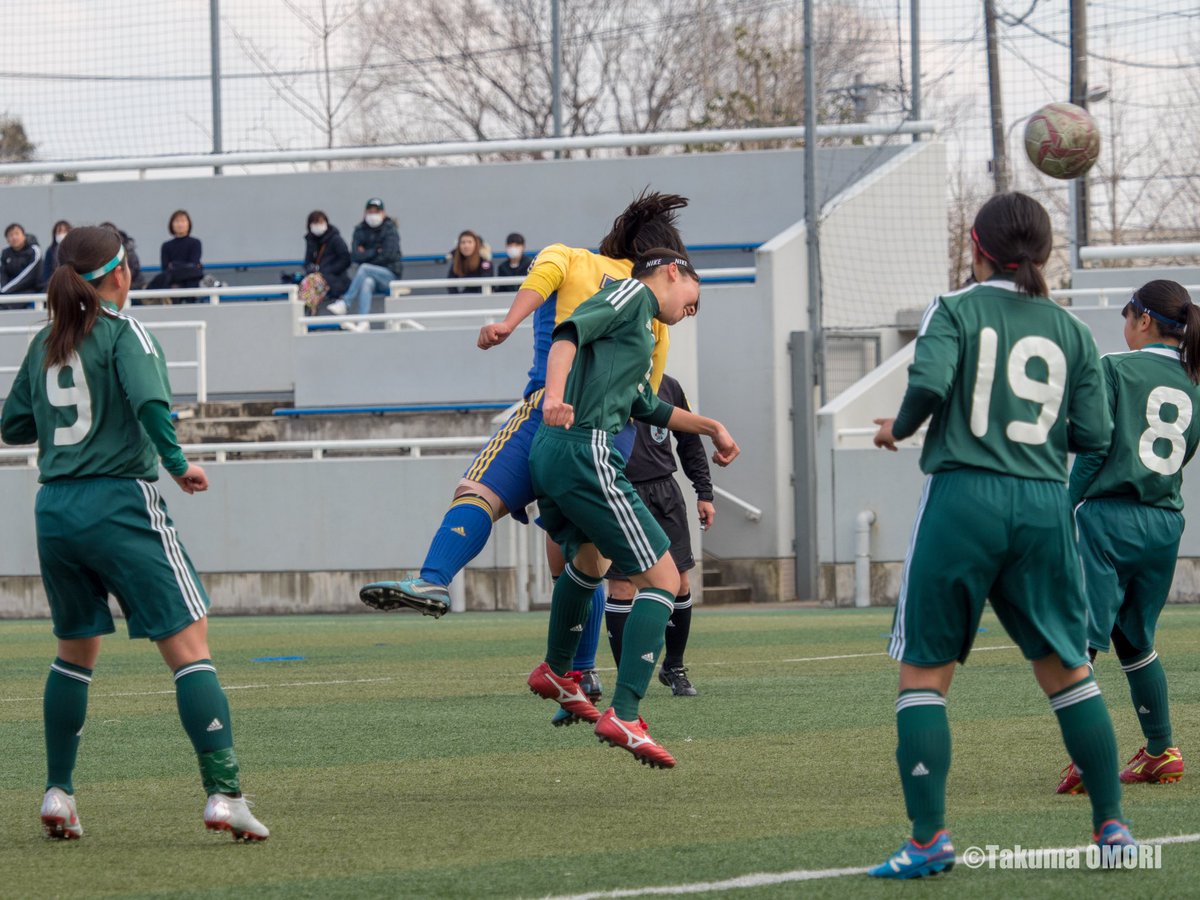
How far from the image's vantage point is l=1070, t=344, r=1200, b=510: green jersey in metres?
6.23

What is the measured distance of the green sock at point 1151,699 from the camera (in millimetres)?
6305

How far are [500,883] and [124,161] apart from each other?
24.7 meters

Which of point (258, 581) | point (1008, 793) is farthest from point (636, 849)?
point (258, 581)

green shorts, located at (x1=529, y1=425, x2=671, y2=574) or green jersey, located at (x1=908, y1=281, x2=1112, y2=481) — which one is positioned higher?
green jersey, located at (x1=908, y1=281, x2=1112, y2=481)

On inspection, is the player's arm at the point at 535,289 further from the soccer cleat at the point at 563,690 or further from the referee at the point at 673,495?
the referee at the point at 673,495

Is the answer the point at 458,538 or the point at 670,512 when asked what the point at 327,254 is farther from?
the point at 458,538

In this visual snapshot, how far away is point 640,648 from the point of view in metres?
6.32

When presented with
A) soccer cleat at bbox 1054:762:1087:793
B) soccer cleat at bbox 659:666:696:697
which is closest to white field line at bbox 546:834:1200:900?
soccer cleat at bbox 1054:762:1087:793

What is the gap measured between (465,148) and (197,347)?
6.66 m

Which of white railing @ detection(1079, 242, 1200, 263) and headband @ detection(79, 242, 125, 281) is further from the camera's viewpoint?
white railing @ detection(1079, 242, 1200, 263)

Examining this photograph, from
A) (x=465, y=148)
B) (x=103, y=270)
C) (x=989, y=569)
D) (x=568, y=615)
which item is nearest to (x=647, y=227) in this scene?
(x=568, y=615)

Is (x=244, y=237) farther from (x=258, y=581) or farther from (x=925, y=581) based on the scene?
(x=925, y=581)

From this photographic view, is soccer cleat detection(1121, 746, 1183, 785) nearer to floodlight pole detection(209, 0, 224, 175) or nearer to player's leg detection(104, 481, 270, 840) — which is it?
player's leg detection(104, 481, 270, 840)

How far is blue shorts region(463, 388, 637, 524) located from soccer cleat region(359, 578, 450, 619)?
0.56 metres
